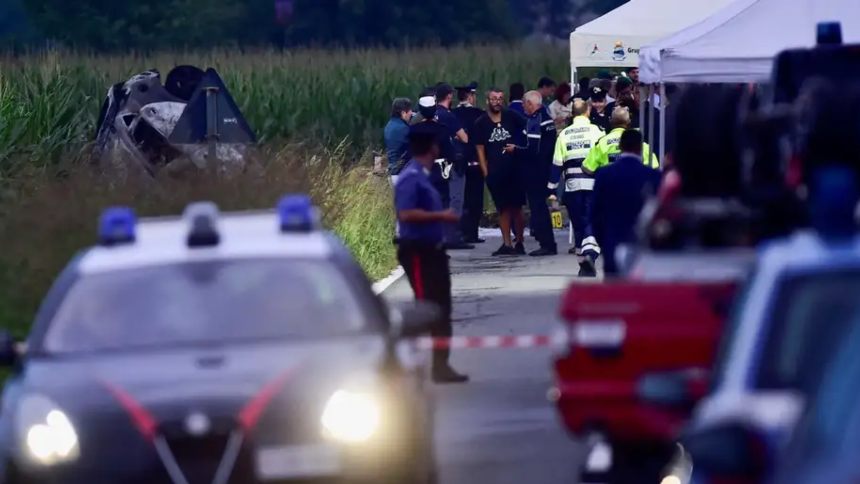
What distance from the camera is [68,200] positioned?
734 inches

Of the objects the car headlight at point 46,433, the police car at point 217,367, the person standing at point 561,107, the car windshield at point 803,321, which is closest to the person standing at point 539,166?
the person standing at point 561,107

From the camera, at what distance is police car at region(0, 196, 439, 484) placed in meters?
9.02

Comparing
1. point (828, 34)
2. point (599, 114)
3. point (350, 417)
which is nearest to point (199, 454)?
point (350, 417)

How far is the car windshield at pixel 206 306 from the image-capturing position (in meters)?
9.81

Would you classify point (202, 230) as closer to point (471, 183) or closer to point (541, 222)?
point (541, 222)

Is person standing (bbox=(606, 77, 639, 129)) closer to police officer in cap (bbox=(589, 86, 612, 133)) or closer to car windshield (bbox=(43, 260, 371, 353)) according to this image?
police officer in cap (bbox=(589, 86, 612, 133))

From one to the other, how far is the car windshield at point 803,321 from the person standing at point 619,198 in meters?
9.09

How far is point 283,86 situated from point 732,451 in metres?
32.3

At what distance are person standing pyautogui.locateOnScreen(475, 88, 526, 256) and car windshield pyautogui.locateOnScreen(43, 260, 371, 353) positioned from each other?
17.4 m

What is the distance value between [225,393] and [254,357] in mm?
351

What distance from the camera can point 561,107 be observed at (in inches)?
1297

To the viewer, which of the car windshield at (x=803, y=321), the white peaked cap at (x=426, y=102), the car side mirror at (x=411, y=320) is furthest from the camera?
the white peaked cap at (x=426, y=102)

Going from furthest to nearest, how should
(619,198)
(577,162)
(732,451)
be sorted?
1. (577,162)
2. (619,198)
3. (732,451)

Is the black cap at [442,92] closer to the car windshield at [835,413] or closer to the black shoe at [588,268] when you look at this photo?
the black shoe at [588,268]
